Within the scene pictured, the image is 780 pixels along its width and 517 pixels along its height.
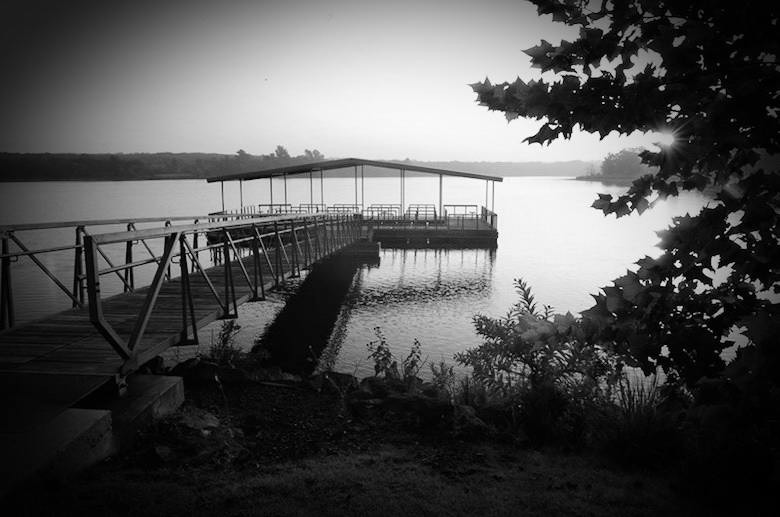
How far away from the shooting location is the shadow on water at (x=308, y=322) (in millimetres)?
12938

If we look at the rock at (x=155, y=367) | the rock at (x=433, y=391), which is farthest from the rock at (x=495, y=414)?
the rock at (x=155, y=367)

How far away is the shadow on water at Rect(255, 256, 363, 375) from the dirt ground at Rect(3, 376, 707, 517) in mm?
3632

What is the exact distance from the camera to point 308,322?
16938mm

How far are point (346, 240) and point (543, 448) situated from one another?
21693 millimetres

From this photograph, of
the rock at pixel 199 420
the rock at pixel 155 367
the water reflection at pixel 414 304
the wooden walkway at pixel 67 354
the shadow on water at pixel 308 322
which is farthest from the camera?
the water reflection at pixel 414 304

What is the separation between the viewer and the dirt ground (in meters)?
3.66

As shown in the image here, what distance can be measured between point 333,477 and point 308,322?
42.4 feet

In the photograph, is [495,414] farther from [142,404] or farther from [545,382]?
[142,404]

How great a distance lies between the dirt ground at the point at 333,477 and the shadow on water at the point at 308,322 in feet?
11.9

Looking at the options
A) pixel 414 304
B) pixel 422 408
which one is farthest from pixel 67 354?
pixel 414 304

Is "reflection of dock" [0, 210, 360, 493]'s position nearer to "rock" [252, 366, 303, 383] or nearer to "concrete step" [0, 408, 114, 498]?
"concrete step" [0, 408, 114, 498]

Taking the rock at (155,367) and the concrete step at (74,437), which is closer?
the concrete step at (74,437)

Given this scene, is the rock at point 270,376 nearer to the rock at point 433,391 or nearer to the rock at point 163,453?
the rock at point 433,391

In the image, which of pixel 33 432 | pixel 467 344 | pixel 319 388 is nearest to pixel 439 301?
pixel 467 344
